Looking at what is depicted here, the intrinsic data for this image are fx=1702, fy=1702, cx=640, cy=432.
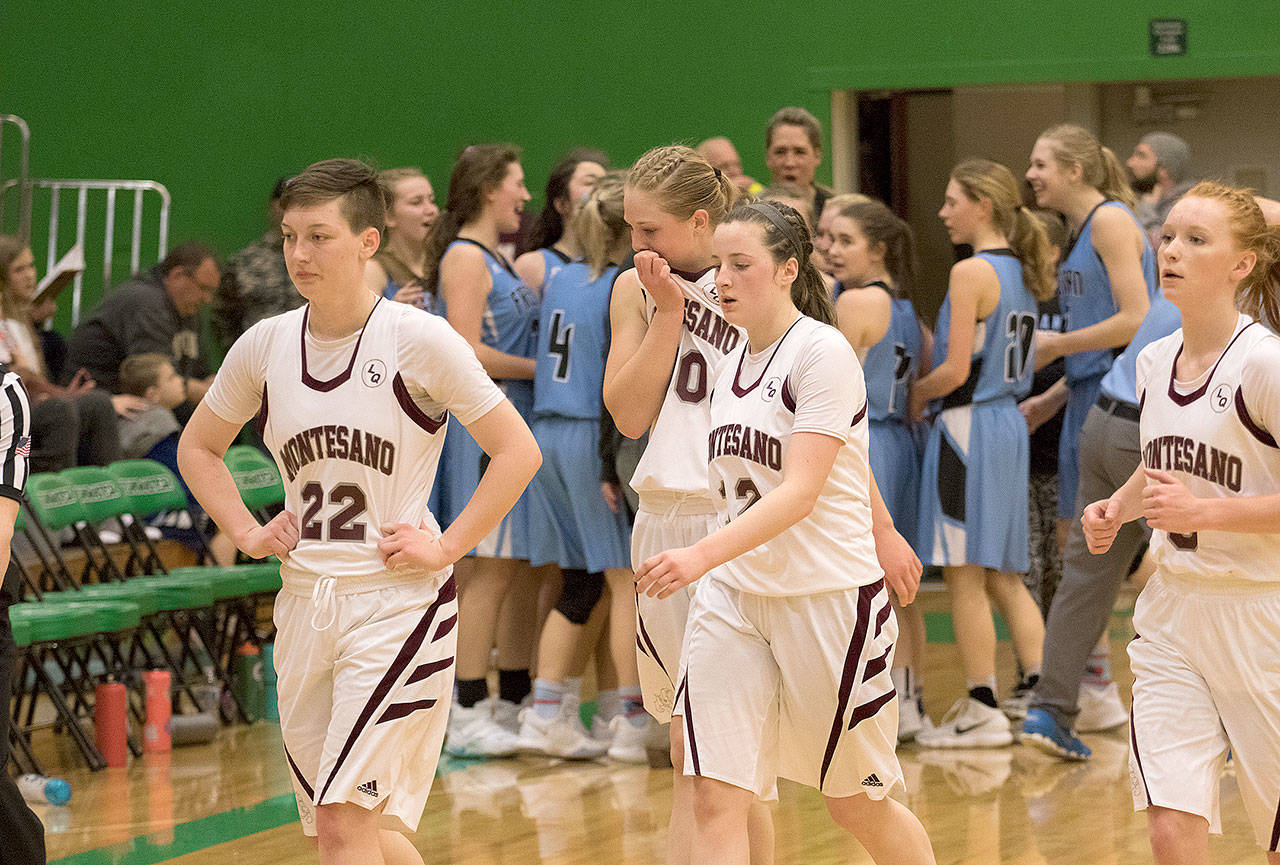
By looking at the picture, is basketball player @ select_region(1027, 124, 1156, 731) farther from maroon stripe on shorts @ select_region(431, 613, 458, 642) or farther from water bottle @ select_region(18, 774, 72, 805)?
water bottle @ select_region(18, 774, 72, 805)

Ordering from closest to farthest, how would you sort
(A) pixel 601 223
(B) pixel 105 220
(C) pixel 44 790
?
(C) pixel 44 790, (A) pixel 601 223, (B) pixel 105 220

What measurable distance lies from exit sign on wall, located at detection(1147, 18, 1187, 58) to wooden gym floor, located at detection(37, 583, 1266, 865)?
4.33m

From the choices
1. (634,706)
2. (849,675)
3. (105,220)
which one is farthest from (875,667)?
(105,220)

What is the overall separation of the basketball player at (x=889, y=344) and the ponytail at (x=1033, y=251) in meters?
0.42

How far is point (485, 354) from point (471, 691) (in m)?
1.32

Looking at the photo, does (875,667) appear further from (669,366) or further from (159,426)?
(159,426)

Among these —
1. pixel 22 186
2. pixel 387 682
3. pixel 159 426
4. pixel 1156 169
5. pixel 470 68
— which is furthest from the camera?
pixel 470 68

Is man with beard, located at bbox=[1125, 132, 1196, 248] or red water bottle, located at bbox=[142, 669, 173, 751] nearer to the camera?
red water bottle, located at bbox=[142, 669, 173, 751]

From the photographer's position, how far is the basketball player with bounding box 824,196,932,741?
6383 mm

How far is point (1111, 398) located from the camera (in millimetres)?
6066

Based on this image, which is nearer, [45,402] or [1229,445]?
[1229,445]

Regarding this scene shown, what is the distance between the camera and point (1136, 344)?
5781 mm

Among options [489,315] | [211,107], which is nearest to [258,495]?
[489,315]

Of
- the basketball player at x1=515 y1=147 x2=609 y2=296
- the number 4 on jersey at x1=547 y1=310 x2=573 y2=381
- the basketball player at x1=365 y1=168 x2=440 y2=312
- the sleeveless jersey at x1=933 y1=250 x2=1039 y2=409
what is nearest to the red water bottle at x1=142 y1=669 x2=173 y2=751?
the basketball player at x1=365 y1=168 x2=440 y2=312
